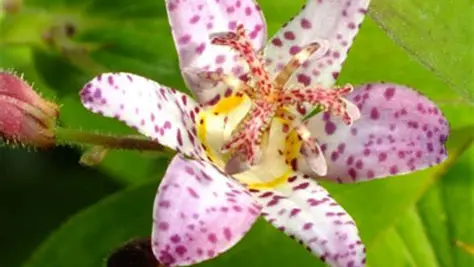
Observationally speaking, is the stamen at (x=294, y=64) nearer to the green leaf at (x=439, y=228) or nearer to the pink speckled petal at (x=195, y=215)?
the pink speckled petal at (x=195, y=215)

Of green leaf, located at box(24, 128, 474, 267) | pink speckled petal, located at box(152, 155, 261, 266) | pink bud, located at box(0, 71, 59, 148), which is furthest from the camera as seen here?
green leaf, located at box(24, 128, 474, 267)

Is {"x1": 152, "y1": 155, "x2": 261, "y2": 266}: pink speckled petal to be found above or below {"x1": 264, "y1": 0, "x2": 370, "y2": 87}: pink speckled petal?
below

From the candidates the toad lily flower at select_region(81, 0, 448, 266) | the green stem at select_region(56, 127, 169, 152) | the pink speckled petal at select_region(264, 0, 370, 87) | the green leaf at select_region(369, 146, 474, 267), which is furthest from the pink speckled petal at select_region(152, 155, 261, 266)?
the green leaf at select_region(369, 146, 474, 267)

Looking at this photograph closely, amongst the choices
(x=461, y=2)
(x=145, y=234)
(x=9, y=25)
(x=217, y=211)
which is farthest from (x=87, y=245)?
(x=461, y=2)

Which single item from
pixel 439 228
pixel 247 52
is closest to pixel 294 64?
pixel 247 52

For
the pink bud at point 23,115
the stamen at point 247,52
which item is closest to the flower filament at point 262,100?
the stamen at point 247,52

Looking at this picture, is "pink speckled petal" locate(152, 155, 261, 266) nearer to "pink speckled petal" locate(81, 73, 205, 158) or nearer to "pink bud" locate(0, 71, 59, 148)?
"pink speckled petal" locate(81, 73, 205, 158)

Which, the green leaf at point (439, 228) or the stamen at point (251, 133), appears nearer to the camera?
the stamen at point (251, 133)

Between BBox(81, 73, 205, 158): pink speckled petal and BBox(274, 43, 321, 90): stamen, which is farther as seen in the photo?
BBox(274, 43, 321, 90): stamen
